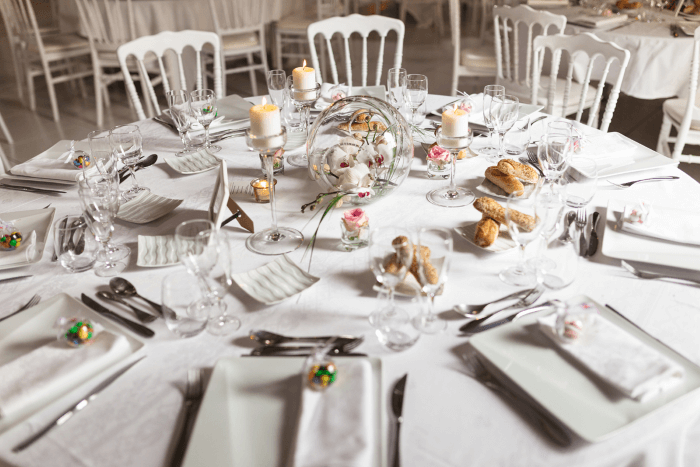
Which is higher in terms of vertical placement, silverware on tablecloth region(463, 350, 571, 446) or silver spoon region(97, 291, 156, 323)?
silver spoon region(97, 291, 156, 323)

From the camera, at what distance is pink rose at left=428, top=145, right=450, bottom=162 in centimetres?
154

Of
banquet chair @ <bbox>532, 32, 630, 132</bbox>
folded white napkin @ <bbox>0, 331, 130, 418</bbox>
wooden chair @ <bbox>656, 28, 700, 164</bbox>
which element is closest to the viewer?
folded white napkin @ <bbox>0, 331, 130, 418</bbox>

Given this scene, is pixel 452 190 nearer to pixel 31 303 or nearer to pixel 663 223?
pixel 663 223

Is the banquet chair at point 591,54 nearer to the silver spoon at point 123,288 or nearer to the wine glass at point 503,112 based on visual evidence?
the wine glass at point 503,112

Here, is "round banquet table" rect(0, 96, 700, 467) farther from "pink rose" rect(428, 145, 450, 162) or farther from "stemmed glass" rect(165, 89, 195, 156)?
"stemmed glass" rect(165, 89, 195, 156)

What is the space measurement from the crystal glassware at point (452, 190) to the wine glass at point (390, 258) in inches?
18.4

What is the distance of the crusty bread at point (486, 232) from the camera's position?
1191mm

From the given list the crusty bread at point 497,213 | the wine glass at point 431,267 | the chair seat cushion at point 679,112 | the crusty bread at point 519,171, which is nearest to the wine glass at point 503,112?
the crusty bread at point 519,171

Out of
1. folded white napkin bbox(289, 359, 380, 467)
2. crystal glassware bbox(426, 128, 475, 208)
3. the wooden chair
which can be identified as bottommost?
the wooden chair

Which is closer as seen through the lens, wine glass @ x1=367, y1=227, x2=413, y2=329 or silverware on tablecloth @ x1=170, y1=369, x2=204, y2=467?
silverware on tablecloth @ x1=170, y1=369, x2=204, y2=467

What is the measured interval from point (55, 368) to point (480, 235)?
0.87 metres

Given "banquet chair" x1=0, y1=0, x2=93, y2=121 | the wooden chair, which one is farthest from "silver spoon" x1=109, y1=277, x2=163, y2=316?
"banquet chair" x1=0, y1=0, x2=93, y2=121

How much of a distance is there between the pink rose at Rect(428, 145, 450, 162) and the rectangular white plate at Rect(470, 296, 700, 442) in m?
0.67

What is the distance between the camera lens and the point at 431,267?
1.00m
